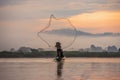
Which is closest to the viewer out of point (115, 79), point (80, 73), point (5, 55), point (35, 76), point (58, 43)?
point (115, 79)

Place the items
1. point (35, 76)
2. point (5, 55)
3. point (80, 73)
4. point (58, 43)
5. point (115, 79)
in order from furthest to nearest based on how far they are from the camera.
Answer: point (5, 55) < point (58, 43) < point (80, 73) < point (35, 76) < point (115, 79)

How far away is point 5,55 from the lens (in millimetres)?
19688

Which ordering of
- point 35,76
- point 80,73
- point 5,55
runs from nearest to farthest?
point 35,76 → point 80,73 → point 5,55

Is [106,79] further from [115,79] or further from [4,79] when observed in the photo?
[4,79]

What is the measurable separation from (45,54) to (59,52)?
14.0 ft

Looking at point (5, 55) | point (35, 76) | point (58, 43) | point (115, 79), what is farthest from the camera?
point (5, 55)

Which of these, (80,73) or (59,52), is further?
(59,52)

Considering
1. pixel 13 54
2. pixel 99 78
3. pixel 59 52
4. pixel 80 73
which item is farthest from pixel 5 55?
pixel 99 78

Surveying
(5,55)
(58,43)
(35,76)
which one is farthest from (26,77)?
(5,55)

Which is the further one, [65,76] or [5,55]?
[5,55]

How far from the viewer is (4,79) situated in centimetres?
902

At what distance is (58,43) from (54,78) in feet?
20.7

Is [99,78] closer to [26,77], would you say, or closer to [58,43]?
[26,77]

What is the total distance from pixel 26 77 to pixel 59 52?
6.12 meters
